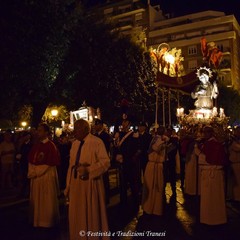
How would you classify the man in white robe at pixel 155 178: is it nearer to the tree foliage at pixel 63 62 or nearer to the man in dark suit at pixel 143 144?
the man in dark suit at pixel 143 144

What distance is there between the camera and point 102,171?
17.9 feet

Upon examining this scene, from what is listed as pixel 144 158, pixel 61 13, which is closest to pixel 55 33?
pixel 61 13

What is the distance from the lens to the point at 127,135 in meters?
9.29

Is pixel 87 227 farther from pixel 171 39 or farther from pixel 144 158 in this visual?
pixel 171 39

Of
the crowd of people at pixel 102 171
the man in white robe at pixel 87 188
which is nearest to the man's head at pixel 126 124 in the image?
the crowd of people at pixel 102 171

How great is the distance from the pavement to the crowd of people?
23cm

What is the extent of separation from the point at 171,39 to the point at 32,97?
47818mm

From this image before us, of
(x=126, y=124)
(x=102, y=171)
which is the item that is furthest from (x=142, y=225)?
(x=102, y=171)

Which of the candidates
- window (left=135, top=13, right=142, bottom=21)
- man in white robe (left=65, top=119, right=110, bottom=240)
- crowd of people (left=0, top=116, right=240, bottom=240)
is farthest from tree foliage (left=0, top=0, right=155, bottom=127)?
window (left=135, top=13, right=142, bottom=21)

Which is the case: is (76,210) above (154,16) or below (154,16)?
below

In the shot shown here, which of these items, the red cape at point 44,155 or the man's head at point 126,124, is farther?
the man's head at point 126,124

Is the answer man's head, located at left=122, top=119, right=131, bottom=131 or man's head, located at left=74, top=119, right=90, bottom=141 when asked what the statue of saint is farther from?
man's head, located at left=74, top=119, right=90, bottom=141

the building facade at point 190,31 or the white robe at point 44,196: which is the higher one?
the building facade at point 190,31

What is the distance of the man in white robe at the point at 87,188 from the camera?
5398 millimetres
